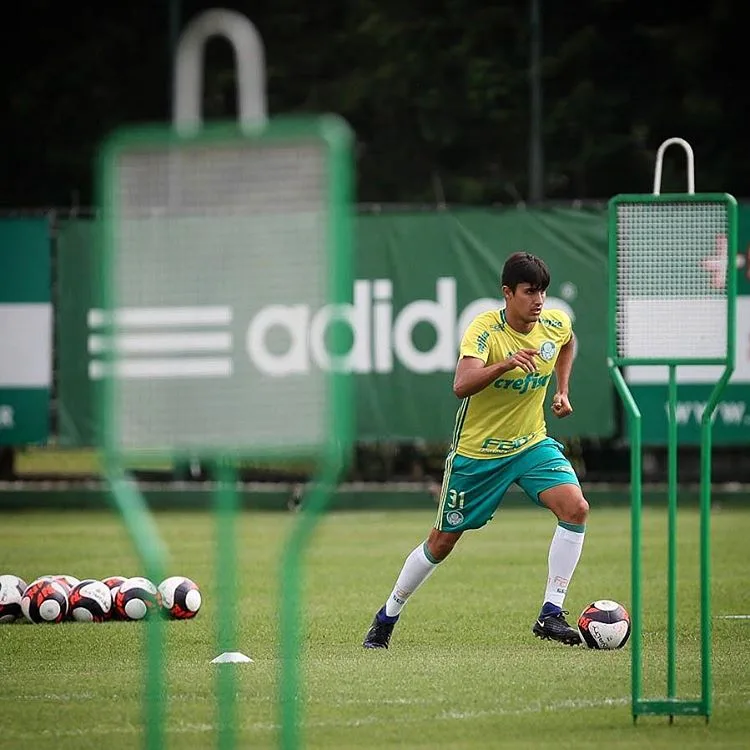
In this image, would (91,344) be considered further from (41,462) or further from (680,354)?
(680,354)

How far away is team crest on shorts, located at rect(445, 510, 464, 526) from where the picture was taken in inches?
431

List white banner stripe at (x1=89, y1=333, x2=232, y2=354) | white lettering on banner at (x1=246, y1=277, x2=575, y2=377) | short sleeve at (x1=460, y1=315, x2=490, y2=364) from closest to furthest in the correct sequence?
white banner stripe at (x1=89, y1=333, x2=232, y2=354), short sleeve at (x1=460, y1=315, x2=490, y2=364), white lettering on banner at (x1=246, y1=277, x2=575, y2=377)

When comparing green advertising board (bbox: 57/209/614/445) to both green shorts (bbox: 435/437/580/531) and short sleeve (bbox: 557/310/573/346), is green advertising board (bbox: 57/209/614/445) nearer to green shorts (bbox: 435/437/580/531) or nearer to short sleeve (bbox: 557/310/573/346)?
short sleeve (bbox: 557/310/573/346)

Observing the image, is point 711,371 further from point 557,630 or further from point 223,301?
point 223,301

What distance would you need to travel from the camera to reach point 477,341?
420 inches

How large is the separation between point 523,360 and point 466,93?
59.3ft

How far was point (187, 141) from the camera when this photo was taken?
5.64m

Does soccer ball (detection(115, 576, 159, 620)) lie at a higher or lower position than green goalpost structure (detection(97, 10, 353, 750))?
lower

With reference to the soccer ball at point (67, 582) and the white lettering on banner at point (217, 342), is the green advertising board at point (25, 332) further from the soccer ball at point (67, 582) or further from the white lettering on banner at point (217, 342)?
the white lettering on banner at point (217, 342)

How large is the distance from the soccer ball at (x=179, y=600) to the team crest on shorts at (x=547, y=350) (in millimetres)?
2964

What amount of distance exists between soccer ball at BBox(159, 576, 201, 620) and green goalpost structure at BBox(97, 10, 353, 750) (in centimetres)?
639

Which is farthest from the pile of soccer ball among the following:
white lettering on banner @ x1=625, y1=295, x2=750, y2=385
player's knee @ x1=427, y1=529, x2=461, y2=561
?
white lettering on banner @ x1=625, y1=295, x2=750, y2=385

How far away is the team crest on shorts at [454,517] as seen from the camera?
431 inches

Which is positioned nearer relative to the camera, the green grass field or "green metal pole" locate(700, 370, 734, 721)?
"green metal pole" locate(700, 370, 734, 721)
